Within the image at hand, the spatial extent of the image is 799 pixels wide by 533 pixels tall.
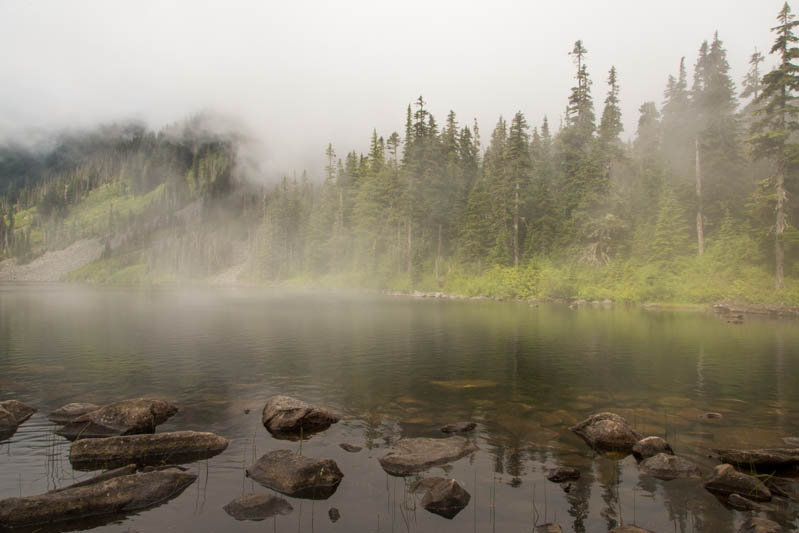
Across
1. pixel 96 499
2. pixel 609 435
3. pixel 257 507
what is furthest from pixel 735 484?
pixel 96 499

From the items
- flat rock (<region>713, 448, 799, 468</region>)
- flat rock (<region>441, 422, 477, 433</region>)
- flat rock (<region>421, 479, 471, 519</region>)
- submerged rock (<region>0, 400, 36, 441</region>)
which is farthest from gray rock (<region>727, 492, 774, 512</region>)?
submerged rock (<region>0, 400, 36, 441</region>)

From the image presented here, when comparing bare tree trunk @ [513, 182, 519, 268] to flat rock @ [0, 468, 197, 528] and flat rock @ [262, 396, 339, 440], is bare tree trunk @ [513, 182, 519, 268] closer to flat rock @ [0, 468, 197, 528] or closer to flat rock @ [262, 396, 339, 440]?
flat rock @ [262, 396, 339, 440]

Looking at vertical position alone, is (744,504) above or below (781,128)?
below

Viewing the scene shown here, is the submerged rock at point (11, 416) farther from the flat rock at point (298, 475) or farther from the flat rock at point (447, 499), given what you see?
the flat rock at point (447, 499)

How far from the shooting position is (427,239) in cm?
8500

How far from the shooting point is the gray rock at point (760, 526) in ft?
24.5

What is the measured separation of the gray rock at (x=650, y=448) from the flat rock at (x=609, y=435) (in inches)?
14.5

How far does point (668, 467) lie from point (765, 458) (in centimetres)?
232

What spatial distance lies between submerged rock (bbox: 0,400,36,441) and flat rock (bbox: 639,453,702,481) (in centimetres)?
1701

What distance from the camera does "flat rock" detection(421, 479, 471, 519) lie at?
8.63m

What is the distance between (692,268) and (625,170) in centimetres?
2506

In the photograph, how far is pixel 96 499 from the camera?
838 centimetres

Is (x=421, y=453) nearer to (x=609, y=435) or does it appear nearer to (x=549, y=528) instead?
(x=549, y=528)

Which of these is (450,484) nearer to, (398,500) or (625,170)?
(398,500)
